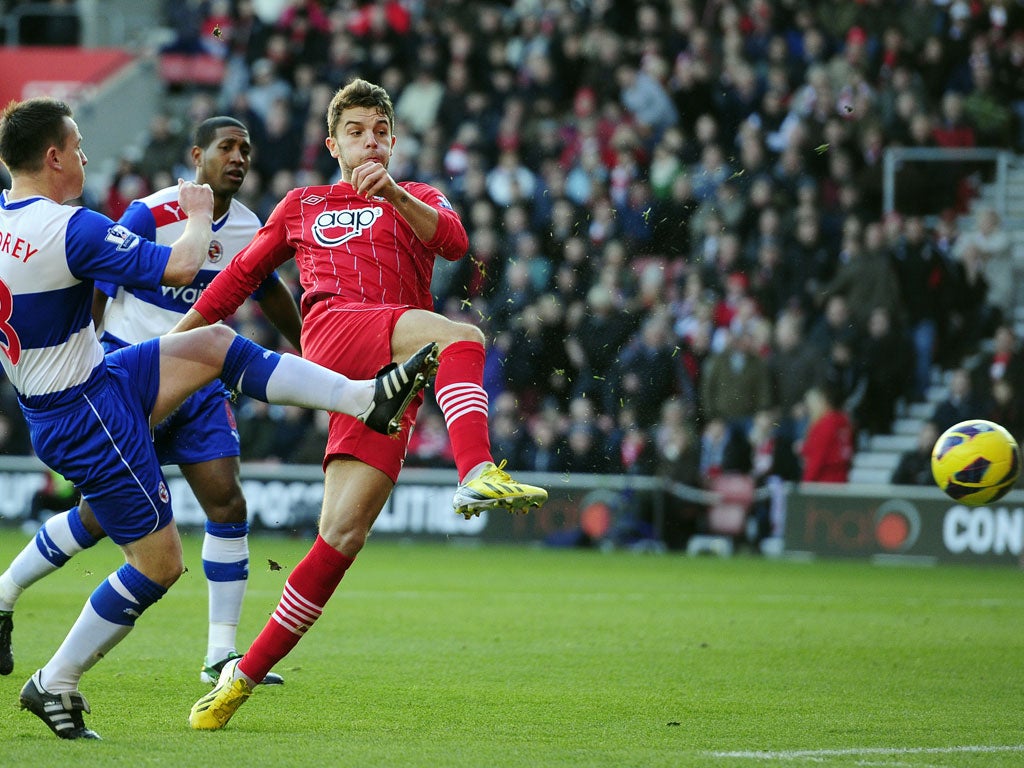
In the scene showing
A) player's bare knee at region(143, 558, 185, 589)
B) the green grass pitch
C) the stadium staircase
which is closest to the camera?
the green grass pitch

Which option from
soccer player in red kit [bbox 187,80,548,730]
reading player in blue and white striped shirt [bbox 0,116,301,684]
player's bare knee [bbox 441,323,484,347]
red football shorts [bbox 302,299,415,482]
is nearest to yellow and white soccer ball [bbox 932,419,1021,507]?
soccer player in red kit [bbox 187,80,548,730]

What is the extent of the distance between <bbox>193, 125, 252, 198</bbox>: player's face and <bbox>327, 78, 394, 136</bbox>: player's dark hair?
1.53 meters

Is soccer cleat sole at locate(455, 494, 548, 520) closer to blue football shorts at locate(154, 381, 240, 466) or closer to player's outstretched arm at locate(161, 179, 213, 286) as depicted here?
player's outstretched arm at locate(161, 179, 213, 286)

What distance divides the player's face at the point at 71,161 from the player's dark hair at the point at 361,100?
991mm

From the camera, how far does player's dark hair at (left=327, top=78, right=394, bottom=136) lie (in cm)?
612

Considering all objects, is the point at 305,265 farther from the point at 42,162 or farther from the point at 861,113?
the point at 861,113

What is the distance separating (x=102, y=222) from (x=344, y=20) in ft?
55.7

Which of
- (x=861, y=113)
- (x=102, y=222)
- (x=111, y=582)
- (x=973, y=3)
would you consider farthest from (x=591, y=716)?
(x=973, y=3)

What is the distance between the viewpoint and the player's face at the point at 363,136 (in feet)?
19.9

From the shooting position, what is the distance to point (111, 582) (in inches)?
227

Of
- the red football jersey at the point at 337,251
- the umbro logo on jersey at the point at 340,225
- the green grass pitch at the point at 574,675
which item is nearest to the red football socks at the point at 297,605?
the green grass pitch at the point at 574,675

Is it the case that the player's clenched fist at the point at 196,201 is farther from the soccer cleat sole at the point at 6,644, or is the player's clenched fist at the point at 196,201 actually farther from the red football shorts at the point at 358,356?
the soccer cleat sole at the point at 6,644

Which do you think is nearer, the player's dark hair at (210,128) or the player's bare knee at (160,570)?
the player's bare knee at (160,570)

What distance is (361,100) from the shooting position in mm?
6121
